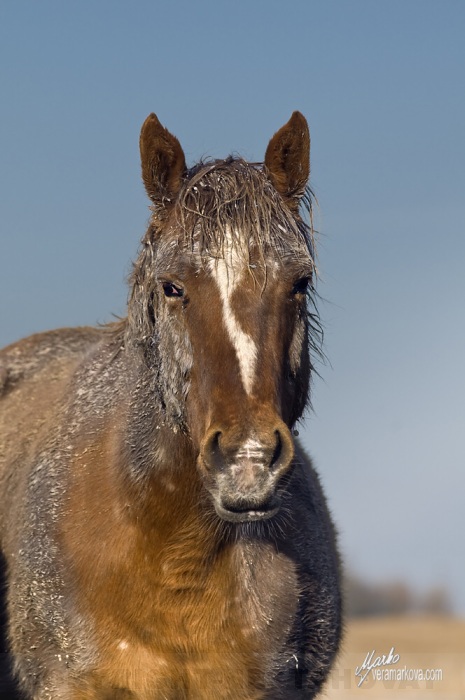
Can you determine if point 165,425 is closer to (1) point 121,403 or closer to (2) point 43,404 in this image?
(1) point 121,403

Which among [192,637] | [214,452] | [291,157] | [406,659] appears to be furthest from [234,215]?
[406,659]

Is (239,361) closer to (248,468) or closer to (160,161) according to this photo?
(248,468)

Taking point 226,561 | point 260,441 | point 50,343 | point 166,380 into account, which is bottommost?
point 226,561

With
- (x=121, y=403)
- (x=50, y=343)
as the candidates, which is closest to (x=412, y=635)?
(x=50, y=343)

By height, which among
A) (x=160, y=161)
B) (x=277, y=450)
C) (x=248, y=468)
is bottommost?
→ (x=248, y=468)

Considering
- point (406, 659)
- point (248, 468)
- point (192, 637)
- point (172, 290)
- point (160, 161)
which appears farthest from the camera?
point (406, 659)

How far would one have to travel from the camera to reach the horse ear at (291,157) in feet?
20.2

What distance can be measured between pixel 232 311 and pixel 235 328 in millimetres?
98

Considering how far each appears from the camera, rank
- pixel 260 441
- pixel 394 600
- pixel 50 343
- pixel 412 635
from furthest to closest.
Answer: pixel 394 600
pixel 412 635
pixel 50 343
pixel 260 441

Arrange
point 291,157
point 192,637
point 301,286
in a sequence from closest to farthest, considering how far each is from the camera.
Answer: point 301,286
point 192,637
point 291,157

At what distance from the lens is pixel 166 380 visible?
5.78 meters

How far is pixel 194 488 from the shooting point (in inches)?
234

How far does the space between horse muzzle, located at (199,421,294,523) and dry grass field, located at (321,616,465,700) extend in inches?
122

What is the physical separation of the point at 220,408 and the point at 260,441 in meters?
0.32
